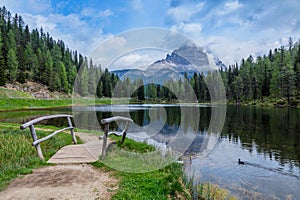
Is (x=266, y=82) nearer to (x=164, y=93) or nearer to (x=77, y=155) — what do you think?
(x=164, y=93)

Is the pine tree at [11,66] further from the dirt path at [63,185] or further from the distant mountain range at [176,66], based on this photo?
the dirt path at [63,185]

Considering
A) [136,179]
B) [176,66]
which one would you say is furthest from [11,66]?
[136,179]

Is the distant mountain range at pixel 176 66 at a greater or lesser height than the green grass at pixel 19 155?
greater

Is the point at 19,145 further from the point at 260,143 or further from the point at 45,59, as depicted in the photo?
the point at 45,59

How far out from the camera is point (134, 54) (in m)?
10.8

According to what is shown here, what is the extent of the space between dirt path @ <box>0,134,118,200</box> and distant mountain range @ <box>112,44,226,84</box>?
616cm

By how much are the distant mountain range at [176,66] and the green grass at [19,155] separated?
546 centimetres

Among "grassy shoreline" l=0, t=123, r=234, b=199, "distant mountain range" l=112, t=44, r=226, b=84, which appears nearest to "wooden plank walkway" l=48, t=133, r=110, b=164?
"grassy shoreline" l=0, t=123, r=234, b=199

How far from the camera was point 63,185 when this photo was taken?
576 cm

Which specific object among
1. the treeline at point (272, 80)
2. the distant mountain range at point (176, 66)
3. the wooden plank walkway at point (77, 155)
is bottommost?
the wooden plank walkway at point (77, 155)

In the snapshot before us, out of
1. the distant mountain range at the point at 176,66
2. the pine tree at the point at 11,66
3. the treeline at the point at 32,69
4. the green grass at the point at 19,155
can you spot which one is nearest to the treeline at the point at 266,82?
the treeline at the point at 32,69

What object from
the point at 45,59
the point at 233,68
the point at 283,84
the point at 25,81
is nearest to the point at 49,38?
the point at 45,59

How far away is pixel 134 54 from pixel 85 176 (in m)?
6.53

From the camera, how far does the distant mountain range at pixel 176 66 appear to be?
33.8ft
